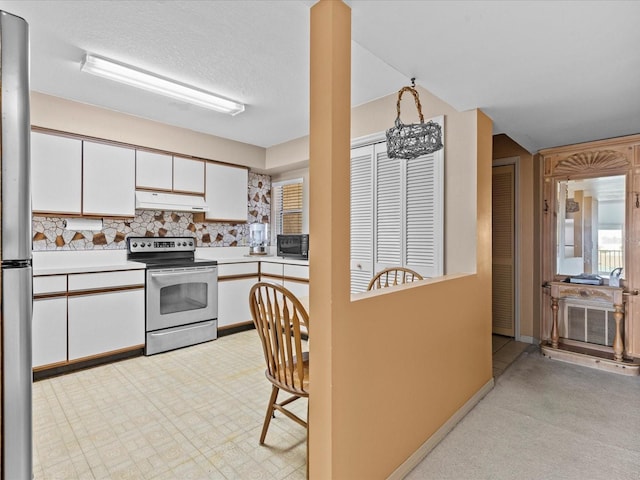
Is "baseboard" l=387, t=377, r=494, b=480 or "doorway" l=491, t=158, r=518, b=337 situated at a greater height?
"doorway" l=491, t=158, r=518, b=337

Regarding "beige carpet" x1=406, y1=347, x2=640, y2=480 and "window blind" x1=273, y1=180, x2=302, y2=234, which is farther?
"window blind" x1=273, y1=180, x2=302, y2=234

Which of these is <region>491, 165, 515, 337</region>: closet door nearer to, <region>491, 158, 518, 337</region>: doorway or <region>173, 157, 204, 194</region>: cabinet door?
<region>491, 158, 518, 337</region>: doorway

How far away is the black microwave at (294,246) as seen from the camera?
422cm

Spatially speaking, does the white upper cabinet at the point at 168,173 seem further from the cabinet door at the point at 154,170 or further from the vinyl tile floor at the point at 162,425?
the vinyl tile floor at the point at 162,425

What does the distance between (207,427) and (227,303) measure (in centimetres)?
209

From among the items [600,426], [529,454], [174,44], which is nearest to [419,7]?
[174,44]

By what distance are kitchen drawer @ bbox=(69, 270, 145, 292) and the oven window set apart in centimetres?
29

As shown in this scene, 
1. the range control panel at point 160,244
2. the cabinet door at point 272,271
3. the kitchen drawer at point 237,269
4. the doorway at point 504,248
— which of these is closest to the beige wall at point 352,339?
the doorway at point 504,248

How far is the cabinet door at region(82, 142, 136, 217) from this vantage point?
11.0 ft

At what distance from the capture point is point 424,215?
295 centimetres

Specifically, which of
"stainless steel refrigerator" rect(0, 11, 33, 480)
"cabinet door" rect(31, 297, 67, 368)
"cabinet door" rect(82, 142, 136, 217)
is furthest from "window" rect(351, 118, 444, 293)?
"cabinet door" rect(31, 297, 67, 368)

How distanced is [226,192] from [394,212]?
2368 mm

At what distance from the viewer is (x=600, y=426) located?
2234 mm

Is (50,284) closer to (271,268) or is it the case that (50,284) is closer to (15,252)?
(271,268)
